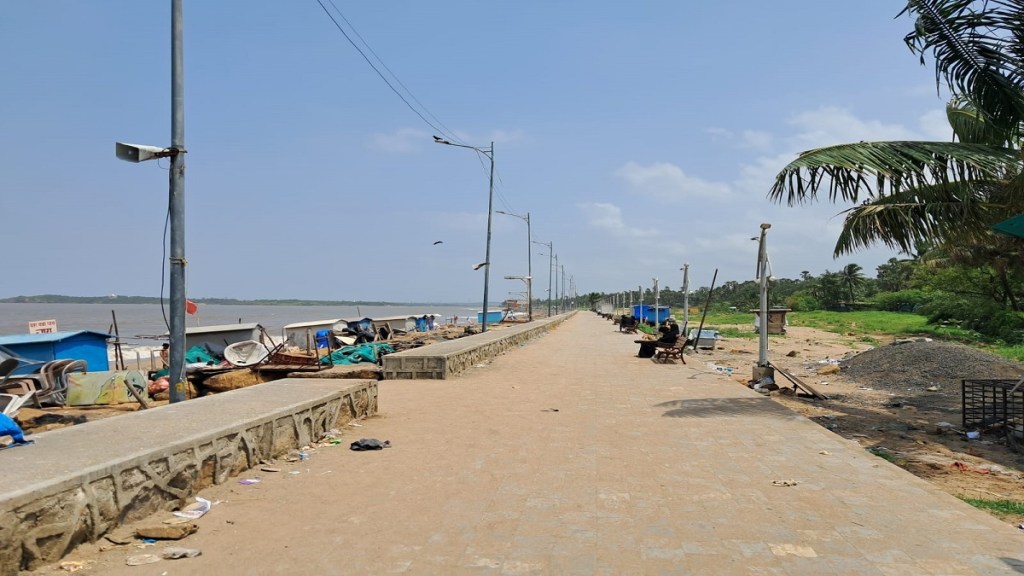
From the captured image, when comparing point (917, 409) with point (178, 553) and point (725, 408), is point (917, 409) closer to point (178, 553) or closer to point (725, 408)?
point (725, 408)

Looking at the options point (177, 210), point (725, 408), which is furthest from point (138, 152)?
point (725, 408)

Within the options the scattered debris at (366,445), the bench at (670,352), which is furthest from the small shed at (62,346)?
the bench at (670,352)

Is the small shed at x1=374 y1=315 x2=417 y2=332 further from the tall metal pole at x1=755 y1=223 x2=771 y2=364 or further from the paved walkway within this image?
the paved walkway

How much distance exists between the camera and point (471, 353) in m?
16.2

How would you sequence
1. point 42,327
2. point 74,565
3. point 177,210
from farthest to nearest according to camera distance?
point 42,327
point 177,210
point 74,565

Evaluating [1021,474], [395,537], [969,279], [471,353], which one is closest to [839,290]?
[969,279]

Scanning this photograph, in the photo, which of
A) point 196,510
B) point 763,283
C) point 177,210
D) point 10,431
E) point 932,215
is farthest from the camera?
point 763,283

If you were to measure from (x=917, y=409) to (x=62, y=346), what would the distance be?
17665 millimetres

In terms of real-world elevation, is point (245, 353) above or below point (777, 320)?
below

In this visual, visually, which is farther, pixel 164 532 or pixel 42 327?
pixel 42 327

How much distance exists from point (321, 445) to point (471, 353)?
9215mm

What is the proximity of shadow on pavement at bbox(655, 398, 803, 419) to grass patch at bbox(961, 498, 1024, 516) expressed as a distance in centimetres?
354

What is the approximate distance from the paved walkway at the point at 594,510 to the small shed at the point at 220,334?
13.0 metres

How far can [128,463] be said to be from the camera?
168 inches
